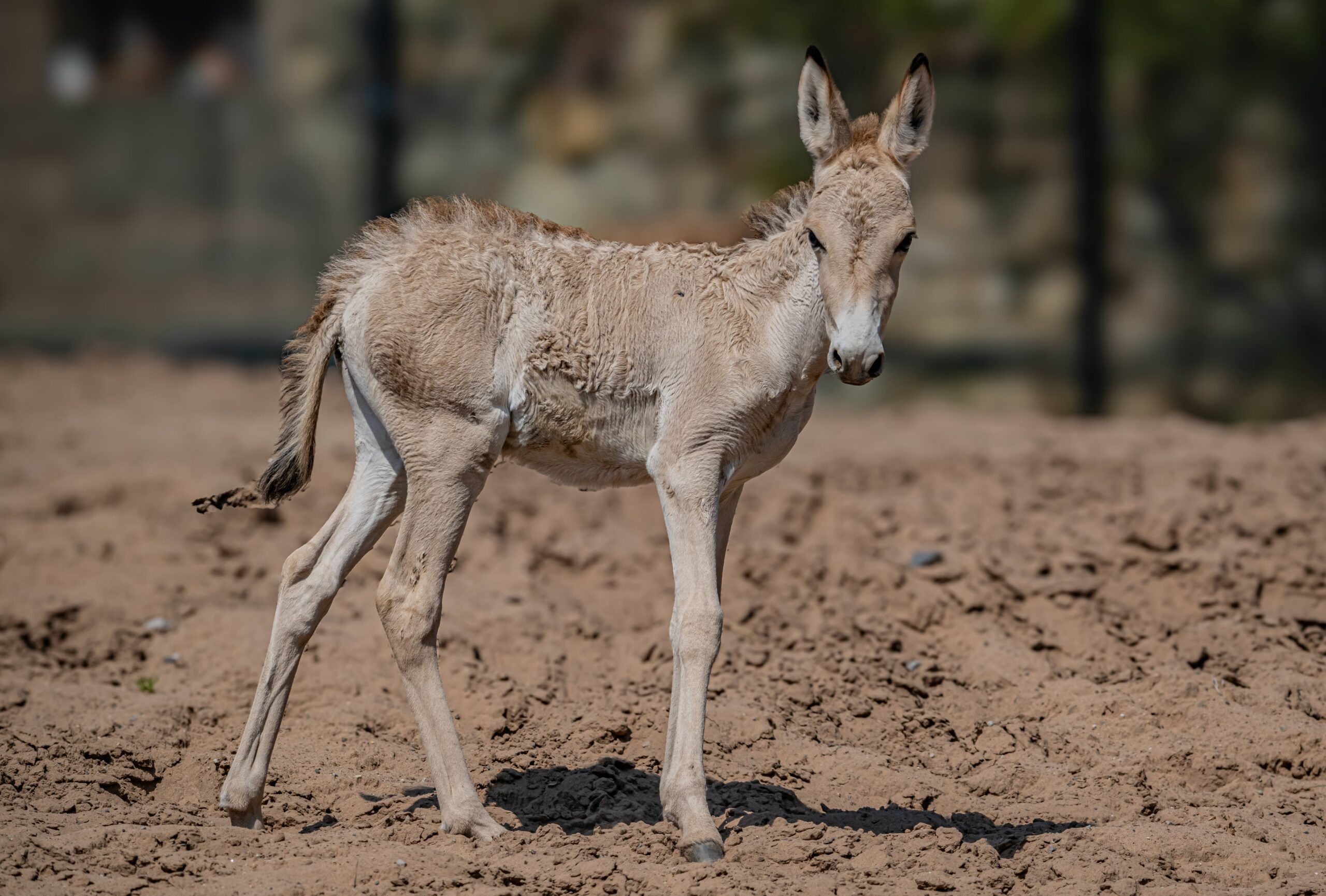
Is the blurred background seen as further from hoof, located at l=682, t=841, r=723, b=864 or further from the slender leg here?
hoof, located at l=682, t=841, r=723, b=864

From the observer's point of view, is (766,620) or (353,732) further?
(766,620)

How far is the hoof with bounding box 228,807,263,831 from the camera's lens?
5184mm

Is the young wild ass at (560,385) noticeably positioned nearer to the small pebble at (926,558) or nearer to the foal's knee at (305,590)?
the foal's knee at (305,590)

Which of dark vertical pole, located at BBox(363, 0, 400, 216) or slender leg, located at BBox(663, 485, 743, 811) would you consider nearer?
slender leg, located at BBox(663, 485, 743, 811)

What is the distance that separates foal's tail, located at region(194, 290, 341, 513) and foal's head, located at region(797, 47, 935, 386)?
199 centimetres

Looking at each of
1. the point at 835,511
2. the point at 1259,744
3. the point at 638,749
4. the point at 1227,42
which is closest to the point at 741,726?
the point at 638,749

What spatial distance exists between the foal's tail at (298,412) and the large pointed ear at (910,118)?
7.52 ft

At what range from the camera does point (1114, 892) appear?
15.2 feet

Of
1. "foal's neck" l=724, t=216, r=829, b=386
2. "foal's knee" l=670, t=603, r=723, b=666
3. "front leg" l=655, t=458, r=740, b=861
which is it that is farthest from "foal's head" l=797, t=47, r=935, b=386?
"foal's knee" l=670, t=603, r=723, b=666

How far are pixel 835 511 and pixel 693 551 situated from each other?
385 centimetres

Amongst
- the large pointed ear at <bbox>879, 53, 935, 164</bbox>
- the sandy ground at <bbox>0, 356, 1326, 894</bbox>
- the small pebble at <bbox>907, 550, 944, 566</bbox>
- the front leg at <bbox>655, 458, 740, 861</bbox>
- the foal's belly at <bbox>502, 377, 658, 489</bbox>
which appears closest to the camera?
the sandy ground at <bbox>0, 356, 1326, 894</bbox>

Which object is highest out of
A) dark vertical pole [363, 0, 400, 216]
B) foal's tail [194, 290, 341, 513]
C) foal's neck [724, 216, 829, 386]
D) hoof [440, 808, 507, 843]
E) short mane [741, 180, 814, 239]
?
dark vertical pole [363, 0, 400, 216]

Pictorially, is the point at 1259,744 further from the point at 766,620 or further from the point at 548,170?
the point at 548,170

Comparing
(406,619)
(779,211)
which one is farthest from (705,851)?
(779,211)
